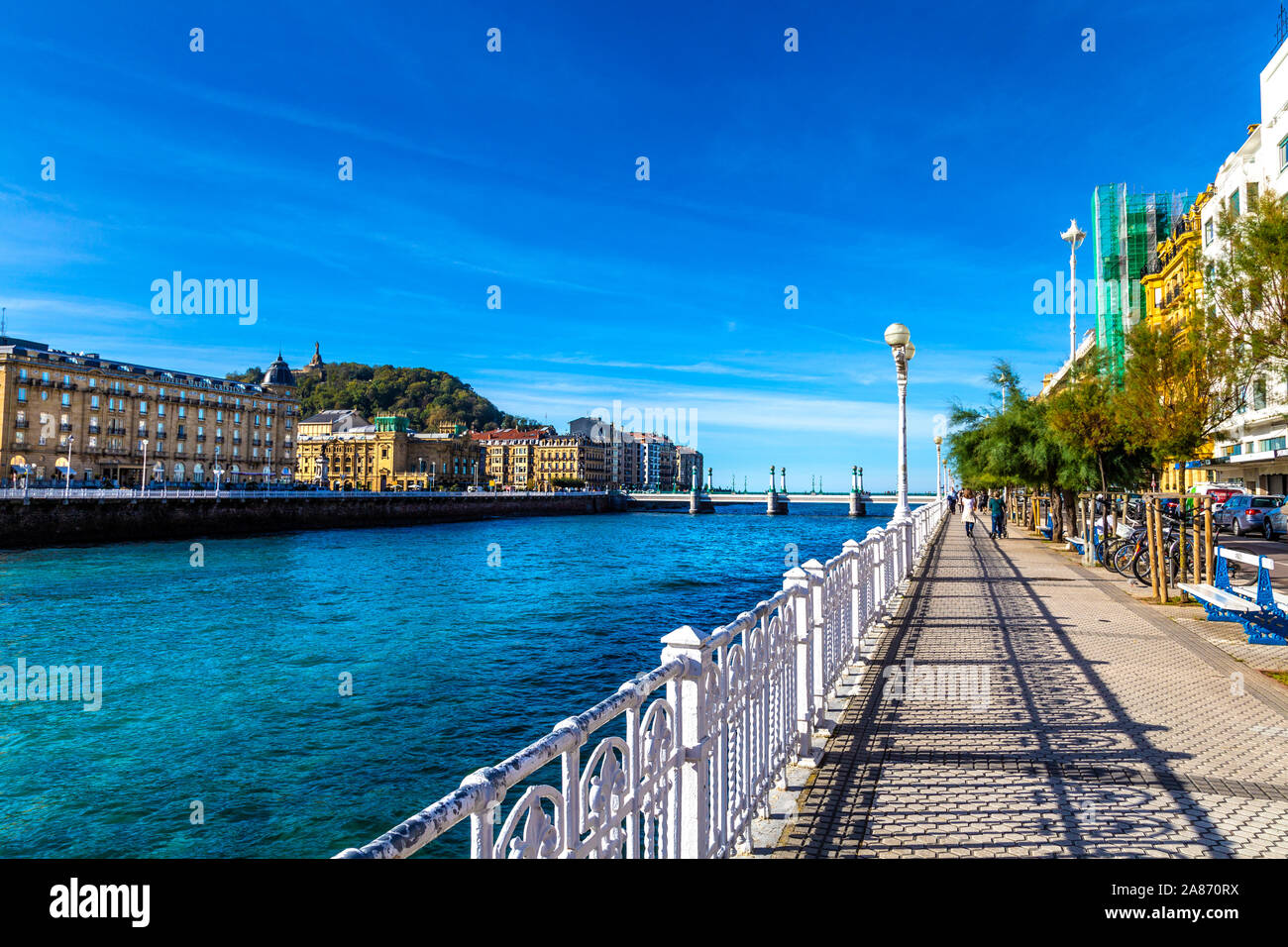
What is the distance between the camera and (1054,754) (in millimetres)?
5105

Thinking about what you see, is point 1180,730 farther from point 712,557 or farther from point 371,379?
point 371,379

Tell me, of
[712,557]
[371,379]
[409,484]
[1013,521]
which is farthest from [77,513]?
[371,379]

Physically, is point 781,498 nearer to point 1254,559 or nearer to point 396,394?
point 396,394

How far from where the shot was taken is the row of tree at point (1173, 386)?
29.0 feet

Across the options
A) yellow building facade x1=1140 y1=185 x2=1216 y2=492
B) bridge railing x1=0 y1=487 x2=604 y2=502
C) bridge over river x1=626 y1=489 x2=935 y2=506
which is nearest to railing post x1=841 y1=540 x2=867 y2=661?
yellow building facade x1=1140 y1=185 x2=1216 y2=492

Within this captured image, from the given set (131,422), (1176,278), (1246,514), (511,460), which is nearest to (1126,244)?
(1176,278)

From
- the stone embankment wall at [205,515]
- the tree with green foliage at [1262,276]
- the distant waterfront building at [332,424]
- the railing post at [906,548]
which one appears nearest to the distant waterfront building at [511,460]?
the distant waterfront building at [332,424]

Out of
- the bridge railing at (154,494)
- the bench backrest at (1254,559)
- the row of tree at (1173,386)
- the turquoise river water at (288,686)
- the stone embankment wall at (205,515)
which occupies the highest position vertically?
the row of tree at (1173,386)

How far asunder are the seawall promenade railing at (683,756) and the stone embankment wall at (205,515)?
162 feet

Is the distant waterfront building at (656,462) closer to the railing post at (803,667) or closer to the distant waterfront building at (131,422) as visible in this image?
the distant waterfront building at (131,422)

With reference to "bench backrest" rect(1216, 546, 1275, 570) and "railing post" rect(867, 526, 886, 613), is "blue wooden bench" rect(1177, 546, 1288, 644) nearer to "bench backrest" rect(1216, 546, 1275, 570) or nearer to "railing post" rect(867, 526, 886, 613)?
"bench backrest" rect(1216, 546, 1275, 570)

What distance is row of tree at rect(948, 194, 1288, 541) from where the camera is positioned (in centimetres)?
883
